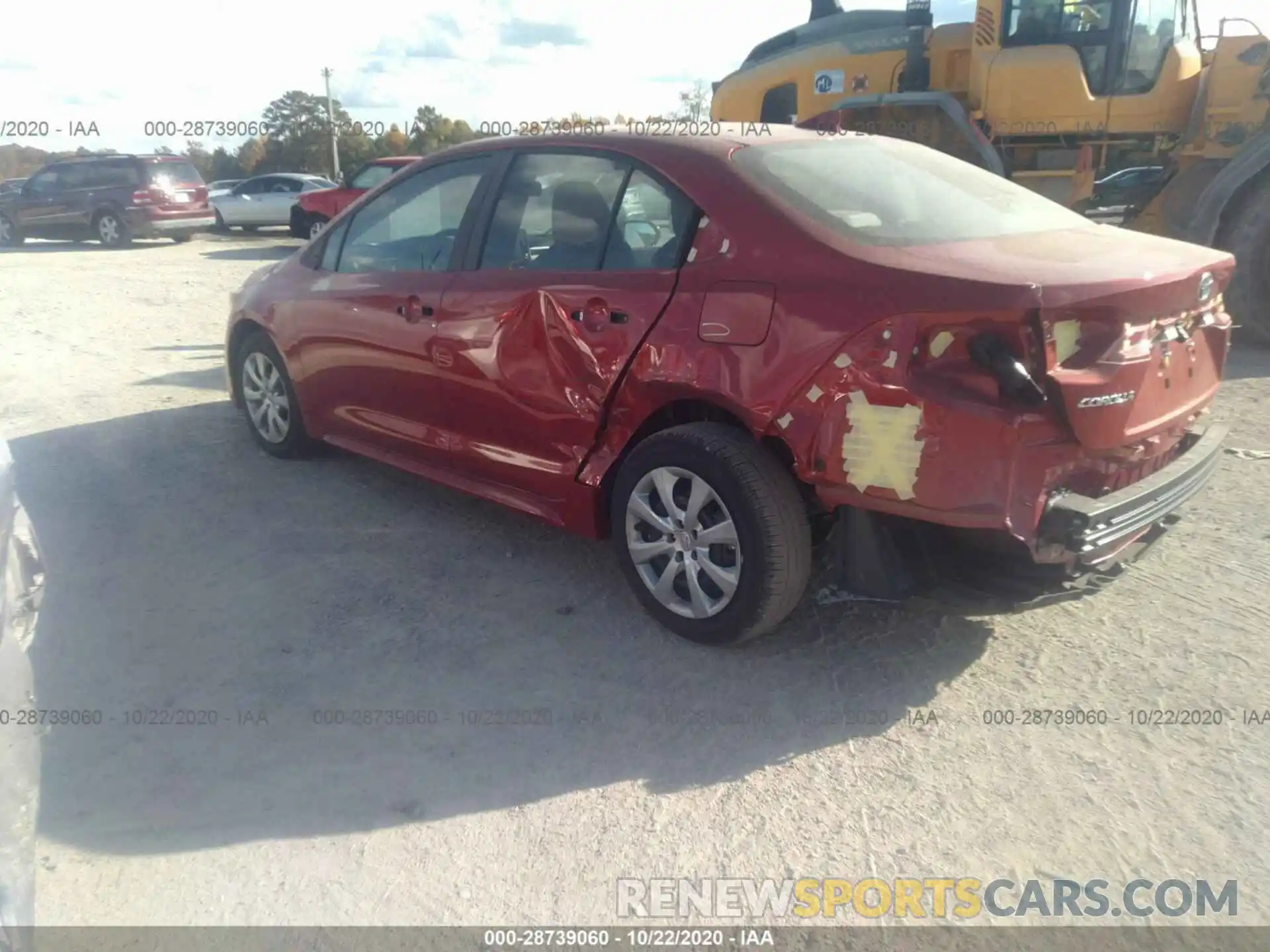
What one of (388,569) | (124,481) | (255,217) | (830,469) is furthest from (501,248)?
Answer: (255,217)

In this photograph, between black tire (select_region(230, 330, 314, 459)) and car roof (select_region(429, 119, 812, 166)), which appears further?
black tire (select_region(230, 330, 314, 459))

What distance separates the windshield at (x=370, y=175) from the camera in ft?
54.8

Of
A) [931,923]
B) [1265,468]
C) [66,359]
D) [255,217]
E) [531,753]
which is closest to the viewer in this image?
[931,923]

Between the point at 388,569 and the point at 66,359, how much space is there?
17.9ft

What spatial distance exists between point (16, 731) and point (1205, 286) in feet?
11.7

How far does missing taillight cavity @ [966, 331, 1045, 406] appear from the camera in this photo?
9.70 feet

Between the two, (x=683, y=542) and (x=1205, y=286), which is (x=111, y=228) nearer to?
(x=683, y=542)

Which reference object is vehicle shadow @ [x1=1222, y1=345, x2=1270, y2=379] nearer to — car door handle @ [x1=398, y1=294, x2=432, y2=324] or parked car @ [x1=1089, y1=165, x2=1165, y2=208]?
parked car @ [x1=1089, y1=165, x2=1165, y2=208]

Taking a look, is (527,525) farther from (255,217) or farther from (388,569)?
(255,217)

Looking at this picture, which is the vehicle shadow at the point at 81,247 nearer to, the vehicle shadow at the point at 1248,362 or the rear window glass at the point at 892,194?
the vehicle shadow at the point at 1248,362

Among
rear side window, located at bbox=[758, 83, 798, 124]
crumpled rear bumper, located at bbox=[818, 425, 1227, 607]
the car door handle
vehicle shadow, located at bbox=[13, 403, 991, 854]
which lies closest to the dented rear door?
the car door handle

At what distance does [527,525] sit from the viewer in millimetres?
4891

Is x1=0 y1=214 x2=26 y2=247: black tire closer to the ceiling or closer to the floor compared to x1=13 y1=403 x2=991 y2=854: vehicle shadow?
closer to the ceiling

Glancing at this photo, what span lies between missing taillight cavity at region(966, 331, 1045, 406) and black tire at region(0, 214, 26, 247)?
Answer: 874 inches
